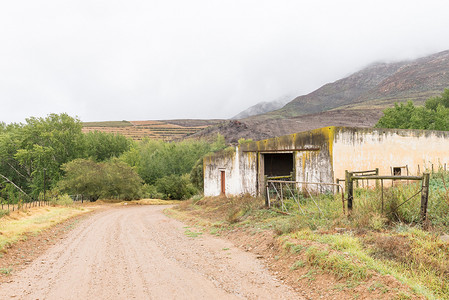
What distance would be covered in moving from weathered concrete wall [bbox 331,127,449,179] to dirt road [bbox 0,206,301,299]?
5.77 m

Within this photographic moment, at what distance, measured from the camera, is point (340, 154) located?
1113 centimetres

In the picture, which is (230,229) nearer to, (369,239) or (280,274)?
(280,274)

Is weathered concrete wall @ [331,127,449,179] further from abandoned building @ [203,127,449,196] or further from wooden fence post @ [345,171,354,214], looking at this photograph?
wooden fence post @ [345,171,354,214]

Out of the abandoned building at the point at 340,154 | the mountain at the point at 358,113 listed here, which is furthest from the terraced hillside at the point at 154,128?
the abandoned building at the point at 340,154

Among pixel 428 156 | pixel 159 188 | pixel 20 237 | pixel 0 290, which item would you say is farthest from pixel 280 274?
pixel 159 188

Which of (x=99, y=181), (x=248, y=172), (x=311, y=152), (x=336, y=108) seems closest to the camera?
(x=311, y=152)

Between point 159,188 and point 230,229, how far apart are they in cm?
3628

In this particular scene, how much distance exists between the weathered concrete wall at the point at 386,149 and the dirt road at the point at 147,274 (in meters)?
5.77

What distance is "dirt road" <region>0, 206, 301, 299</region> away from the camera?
17.4ft

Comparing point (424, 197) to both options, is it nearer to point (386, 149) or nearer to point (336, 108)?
point (386, 149)

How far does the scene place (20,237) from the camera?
1020cm

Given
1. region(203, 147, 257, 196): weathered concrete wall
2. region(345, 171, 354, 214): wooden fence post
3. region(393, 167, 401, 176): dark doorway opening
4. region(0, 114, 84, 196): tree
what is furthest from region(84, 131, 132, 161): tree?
region(345, 171, 354, 214): wooden fence post

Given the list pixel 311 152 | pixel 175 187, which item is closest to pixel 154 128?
pixel 175 187

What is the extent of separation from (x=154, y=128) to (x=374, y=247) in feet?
407
